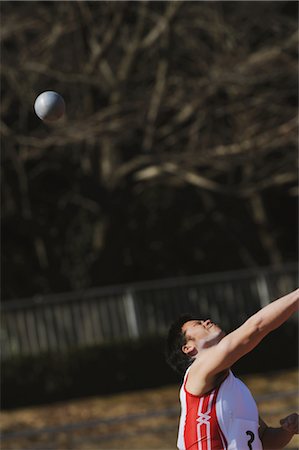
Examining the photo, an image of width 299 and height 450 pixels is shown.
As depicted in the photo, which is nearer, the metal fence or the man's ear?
the man's ear

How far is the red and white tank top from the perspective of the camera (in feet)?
16.8

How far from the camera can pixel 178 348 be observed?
17.4 feet

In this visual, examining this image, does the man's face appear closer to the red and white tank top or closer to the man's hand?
the red and white tank top

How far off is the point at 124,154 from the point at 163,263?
2.44 meters

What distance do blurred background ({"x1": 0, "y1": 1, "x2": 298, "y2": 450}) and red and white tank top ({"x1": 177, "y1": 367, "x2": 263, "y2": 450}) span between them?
357 inches

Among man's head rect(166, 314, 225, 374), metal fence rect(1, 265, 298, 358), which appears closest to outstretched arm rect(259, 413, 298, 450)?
man's head rect(166, 314, 225, 374)

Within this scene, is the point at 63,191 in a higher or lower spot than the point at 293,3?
lower

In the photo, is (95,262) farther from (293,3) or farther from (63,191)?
(293,3)

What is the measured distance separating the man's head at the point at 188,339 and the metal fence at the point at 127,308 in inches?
435

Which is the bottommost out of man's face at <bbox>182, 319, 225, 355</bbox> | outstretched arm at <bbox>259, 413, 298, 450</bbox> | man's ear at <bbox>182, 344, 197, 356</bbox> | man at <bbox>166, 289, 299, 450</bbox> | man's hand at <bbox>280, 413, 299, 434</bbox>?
outstretched arm at <bbox>259, 413, 298, 450</bbox>

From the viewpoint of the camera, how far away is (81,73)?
17438 millimetres

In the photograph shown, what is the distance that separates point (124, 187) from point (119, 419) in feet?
15.8

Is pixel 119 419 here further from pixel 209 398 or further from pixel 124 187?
pixel 209 398

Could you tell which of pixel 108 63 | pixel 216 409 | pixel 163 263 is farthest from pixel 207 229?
pixel 216 409
